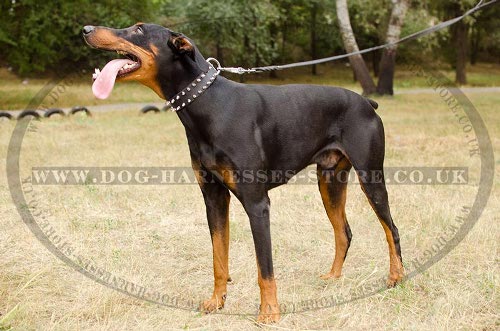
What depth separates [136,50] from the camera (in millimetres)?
3307

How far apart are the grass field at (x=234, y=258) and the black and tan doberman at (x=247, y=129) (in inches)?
17.5

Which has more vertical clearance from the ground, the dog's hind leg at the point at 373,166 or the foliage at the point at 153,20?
the dog's hind leg at the point at 373,166

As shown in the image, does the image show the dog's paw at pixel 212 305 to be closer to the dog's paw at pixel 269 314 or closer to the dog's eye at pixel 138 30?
the dog's paw at pixel 269 314

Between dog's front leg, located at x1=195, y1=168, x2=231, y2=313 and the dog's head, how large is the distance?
0.76 meters

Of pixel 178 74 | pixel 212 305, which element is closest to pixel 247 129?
pixel 178 74

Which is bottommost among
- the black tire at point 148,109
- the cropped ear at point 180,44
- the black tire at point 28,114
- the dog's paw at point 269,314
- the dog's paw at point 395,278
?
the black tire at point 148,109

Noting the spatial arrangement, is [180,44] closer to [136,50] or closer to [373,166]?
[136,50]

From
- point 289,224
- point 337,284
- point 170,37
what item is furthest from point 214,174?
point 289,224

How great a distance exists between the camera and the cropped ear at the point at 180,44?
330 cm

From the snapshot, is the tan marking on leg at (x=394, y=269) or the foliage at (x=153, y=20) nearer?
the tan marking on leg at (x=394, y=269)

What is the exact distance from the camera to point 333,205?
14.5 ft

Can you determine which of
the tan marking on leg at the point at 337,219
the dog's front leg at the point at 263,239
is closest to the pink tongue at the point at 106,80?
the dog's front leg at the point at 263,239

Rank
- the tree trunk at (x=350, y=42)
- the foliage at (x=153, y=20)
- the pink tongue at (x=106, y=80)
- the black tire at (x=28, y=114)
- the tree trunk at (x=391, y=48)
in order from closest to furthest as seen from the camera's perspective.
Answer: the pink tongue at (x=106, y=80), the black tire at (x=28, y=114), the tree trunk at (x=391, y=48), the foliage at (x=153, y=20), the tree trunk at (x=350, y=42)

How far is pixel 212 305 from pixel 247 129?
131 cm
